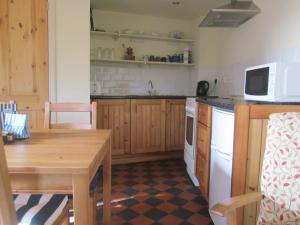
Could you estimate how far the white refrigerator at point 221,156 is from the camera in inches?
63.8

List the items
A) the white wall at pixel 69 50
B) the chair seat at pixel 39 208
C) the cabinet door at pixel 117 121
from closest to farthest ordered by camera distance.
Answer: the chair seat at pixel 39 208
the white wall at pixel 69 50
the cabinet door at pixel 117 121

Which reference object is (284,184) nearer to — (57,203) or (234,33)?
(57,203)

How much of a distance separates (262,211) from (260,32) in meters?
2.00

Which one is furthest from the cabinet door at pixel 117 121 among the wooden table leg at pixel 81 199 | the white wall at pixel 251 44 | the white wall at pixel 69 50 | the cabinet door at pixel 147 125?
the wooden table leg at pixel 81 199

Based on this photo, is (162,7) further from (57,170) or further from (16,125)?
(57,170)

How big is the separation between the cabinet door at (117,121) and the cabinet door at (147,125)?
83 mm

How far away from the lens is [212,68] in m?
3.89

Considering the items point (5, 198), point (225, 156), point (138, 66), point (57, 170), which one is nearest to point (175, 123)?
point (138, 66)

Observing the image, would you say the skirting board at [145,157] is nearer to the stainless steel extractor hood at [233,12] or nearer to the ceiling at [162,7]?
the stainless steel extractor hood at [233,12]

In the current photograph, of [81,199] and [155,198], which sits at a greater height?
[81,199]

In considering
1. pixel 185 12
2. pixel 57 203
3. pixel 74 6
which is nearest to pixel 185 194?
pixel 57 203

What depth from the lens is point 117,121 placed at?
3.32 meters

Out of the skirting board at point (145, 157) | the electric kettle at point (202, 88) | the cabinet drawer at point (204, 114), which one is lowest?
the skirting board at point (145, 157)

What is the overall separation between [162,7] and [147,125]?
5.53 feet
